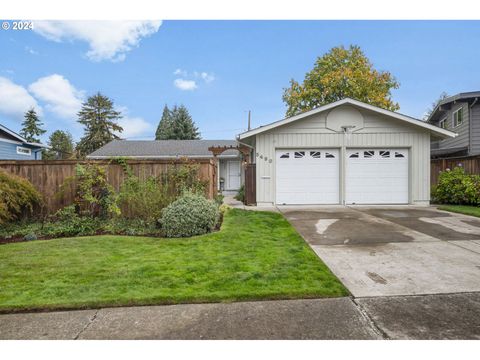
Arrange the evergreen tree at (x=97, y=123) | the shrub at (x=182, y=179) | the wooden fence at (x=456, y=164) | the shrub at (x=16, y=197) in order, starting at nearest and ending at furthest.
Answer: the shrub at (x=16, y=197) < the shrub at (x=182, y=179) < the wooden fence at (x=456, y=164) < the evergreen tree at (x=97, y=123)

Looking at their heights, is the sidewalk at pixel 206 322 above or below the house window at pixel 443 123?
below

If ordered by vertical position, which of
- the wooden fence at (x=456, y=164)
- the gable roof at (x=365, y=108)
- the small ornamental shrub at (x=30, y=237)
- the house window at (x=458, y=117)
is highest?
the house window at (x=458, y=117)

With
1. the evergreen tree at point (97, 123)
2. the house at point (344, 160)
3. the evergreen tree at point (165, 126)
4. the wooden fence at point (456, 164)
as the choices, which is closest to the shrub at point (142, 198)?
the house at point (344, 160)

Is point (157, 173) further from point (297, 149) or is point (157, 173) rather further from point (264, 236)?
point (297, 149)

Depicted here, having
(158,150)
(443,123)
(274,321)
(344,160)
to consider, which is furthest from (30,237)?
(443,123)

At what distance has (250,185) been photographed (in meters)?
10.7

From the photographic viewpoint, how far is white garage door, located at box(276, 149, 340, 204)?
34.3 feet

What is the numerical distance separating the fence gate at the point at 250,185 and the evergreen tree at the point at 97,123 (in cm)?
3290

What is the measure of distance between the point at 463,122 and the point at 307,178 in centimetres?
1041

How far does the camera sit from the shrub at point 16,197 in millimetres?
6016

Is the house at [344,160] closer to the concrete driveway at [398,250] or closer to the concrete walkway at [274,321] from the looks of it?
the concrete driveway at [398,250]

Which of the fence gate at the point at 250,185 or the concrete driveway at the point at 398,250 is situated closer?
the concrete driveway at the point at 398,250

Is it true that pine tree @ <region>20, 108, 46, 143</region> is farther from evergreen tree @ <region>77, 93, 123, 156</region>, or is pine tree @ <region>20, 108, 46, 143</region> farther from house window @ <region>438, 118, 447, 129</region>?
house window @ <region>438, 118, 447, 129</region>

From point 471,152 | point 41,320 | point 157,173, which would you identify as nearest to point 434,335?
point 41,320
